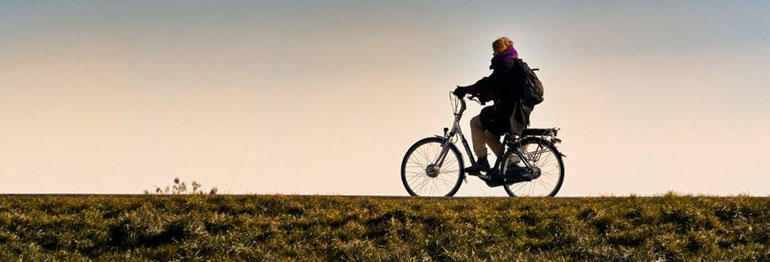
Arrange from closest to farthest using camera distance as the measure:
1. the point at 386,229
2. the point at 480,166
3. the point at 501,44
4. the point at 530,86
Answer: the point at 386,229 → the point at 530,86 → the point at 501,44 → the point at 480,166

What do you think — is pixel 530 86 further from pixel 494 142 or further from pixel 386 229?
pixel 386 229

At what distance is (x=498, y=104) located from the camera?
15.2m

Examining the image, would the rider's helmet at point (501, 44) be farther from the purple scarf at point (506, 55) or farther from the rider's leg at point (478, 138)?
the rider's leg at point (478, 138)

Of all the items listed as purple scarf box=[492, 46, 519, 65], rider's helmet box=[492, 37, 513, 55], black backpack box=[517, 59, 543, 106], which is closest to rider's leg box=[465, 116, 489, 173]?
black backpack box=[517, 59, 543, 106]

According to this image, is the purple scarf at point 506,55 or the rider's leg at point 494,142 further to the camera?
the rider's leg at point 494,142

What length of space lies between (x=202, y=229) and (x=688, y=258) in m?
6.05

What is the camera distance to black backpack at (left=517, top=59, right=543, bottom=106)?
49.6ft

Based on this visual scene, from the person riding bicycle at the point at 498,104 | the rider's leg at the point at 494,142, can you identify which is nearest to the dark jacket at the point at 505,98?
the person riding bicycle at the point at 498,104

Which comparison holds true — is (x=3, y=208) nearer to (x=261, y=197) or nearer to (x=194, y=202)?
(x=194, y=202)

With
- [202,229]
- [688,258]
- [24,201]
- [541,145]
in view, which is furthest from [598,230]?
[24,201]

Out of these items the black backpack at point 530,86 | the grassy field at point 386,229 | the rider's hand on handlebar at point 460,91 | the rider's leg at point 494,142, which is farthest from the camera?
the rider's hand on handlebar at point 460,91

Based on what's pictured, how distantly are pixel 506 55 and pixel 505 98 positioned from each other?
64 cm

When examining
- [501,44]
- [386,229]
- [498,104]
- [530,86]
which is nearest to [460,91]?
[498,104]

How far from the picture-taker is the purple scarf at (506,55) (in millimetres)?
15159
